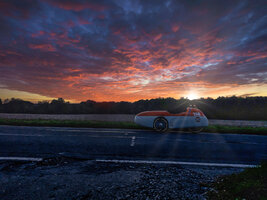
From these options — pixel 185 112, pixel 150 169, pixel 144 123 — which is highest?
pixel 185 112

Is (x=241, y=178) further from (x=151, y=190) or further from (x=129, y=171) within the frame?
(x=129, y=171)

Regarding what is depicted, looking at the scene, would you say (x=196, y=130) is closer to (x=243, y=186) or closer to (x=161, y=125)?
(x=161, y=125)

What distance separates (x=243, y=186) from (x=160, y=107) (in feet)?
88.6

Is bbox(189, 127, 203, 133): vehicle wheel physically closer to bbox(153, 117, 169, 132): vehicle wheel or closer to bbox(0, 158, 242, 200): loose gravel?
bbox(153, 117, 169, 132): vehicle wheel

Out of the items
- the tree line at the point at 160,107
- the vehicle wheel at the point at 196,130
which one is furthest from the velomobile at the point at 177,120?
the tree line at the point at 160,107

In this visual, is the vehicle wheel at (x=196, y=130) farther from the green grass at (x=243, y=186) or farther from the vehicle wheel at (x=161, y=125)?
the green grass at (x=243, y=186)

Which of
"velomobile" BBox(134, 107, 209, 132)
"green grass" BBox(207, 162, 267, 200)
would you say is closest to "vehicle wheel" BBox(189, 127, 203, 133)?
"velomobile" BBox(134, 107, 209, 132)

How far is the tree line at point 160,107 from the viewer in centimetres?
2773

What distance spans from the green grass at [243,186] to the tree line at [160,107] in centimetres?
2256

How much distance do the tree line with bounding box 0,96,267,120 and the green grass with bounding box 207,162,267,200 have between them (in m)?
22.6

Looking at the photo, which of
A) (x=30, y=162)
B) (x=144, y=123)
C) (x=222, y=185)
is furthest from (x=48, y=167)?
(x=144, y=123)

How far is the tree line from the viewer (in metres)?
27.7

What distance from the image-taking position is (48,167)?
11.9 feet

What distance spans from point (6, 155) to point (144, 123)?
6.56m
